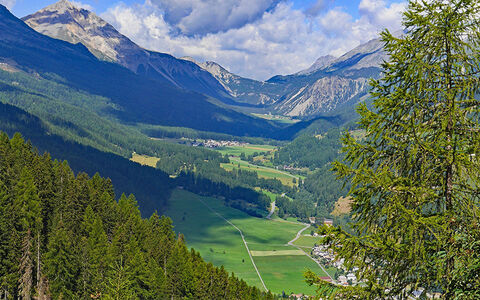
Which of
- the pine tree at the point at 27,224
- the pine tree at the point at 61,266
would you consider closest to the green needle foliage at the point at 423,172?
the pine tree at the point at 61,266

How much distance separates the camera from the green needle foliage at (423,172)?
1345 cm

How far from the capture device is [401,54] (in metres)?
15.2

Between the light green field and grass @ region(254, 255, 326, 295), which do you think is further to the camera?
the light green field

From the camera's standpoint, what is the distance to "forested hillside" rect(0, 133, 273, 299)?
59031 mm

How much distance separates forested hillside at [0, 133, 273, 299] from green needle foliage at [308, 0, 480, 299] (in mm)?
37502

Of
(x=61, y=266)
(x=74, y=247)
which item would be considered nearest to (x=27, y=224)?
(x=74, y=247)

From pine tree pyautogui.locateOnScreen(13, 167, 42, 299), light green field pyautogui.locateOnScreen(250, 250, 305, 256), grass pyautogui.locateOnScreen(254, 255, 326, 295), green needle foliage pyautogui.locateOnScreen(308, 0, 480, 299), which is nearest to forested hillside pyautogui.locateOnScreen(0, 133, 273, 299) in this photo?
pine tree pyautogui.locateOnScreen(13, 167, 42, 299)

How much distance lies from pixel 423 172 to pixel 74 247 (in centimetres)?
6221

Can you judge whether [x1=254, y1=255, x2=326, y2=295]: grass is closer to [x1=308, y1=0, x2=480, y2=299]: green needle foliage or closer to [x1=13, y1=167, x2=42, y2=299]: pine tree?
[x1=13, y1=167, x2=42, y2=299]: pine tree

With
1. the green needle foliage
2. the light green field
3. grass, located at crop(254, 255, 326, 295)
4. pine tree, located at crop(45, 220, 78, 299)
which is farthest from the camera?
the light green field

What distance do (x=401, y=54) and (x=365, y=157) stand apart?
4327mm

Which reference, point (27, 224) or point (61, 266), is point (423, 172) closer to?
point (61, 266)

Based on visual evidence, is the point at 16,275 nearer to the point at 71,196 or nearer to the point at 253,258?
the point at 71,196

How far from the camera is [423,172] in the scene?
46.6 ft
